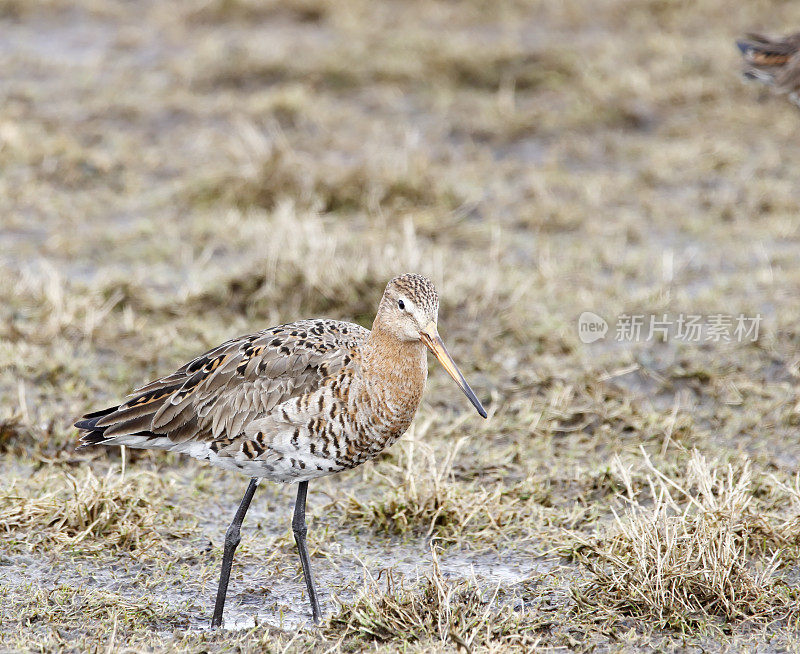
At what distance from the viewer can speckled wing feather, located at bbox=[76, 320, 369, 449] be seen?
4.76m

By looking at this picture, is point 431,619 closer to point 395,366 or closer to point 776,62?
point 395,366

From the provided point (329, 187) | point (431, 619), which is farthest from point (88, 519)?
point (329, 187)

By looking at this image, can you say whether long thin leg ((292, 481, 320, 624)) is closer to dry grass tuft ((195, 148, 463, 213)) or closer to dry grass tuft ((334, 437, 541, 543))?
dry grass tuft ((334, 437, 541, 543))

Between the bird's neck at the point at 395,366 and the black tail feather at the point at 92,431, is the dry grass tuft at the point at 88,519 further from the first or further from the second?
the bird's neck at the point at 395,366

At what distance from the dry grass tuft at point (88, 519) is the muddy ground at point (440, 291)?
0.02 metres

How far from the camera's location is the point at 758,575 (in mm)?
4766

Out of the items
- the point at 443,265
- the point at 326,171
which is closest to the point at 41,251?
the point at 326,171

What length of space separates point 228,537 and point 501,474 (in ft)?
5.59

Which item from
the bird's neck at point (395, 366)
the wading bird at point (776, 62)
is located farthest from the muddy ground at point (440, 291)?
the wading bird at point (776, 62)

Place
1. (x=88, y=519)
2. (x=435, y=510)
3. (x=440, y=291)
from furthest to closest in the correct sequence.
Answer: (x=440, y=291) < (x=435, y=510) < (x=88, y=519)

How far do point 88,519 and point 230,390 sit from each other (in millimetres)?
1001

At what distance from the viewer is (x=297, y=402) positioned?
466 cm

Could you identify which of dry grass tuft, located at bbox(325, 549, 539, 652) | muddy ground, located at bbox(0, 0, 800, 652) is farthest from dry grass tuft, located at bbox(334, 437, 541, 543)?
dry grass tuft, located at bbox(325, 549, 539, 652)

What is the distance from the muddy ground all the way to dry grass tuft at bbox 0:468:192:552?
0.02 metres
